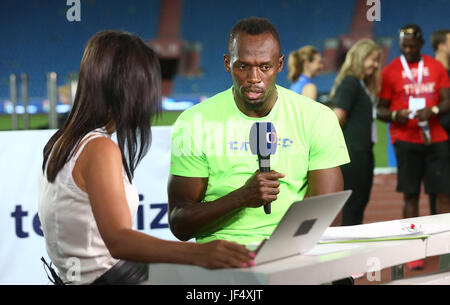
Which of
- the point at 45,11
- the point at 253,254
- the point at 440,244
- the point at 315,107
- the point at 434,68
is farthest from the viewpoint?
the point at 45,11

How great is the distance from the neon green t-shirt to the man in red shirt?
2497mm

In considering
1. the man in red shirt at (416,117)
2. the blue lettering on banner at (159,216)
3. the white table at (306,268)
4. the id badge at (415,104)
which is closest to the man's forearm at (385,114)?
the man in red shirt at (416,117)

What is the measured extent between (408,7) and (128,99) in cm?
1229

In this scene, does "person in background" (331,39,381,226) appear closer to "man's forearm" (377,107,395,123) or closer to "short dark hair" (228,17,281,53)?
"man's forearm" (377,107,395,123)

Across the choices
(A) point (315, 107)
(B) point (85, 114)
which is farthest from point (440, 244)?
(B) point (85, 114)

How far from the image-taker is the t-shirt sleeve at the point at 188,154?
2.33 metres

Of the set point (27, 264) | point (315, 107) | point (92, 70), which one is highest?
point (92, 70)

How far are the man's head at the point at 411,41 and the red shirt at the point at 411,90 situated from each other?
0.07m

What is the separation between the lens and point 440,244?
202 cm

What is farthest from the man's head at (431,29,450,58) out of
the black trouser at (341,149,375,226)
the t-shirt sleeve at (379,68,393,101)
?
the black trouser at (341,149,375,226)

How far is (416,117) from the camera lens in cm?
473

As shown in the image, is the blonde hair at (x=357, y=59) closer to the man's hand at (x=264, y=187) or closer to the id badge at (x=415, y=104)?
the id badge at (x=415, y=104)

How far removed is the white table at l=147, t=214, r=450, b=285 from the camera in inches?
58.7

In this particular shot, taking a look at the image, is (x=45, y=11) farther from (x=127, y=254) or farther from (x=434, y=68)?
(x=127, y=254)
